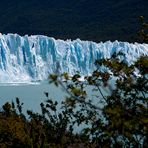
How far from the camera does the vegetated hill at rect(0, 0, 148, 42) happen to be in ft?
244

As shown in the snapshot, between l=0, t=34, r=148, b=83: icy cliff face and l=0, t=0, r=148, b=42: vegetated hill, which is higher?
l=0, t=0, r=148, b=42: vegetated hill

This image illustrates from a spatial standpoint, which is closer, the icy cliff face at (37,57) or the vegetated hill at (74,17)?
the icy cliff face at (37,57)

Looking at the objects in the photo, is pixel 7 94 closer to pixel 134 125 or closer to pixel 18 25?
pixel 134 125

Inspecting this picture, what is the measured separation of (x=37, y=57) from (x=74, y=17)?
167ft

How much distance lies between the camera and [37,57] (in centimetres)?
3503

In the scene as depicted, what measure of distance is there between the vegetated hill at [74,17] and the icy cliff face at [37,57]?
31.0 m

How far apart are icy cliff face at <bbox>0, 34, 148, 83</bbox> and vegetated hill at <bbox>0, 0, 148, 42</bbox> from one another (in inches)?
1222

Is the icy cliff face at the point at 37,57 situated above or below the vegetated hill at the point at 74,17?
below

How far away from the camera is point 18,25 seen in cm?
8519

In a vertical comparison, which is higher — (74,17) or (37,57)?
(74,17)

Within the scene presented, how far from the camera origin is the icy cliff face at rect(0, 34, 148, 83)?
3425cm

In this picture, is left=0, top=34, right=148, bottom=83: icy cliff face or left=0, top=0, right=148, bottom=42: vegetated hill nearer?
left=0, top=34, right=148, bottom=83: icy cliff face

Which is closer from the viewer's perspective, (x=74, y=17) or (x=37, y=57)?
(x=37, y=57)

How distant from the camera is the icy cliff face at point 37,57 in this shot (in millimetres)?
34250
